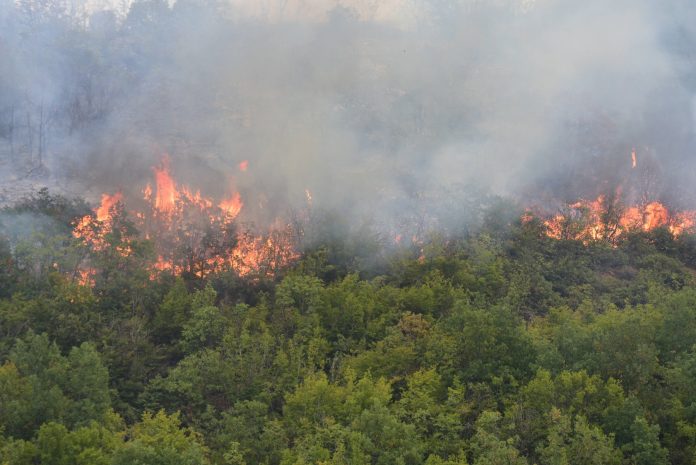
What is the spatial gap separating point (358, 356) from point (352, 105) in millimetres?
37192

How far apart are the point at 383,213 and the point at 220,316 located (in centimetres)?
2218

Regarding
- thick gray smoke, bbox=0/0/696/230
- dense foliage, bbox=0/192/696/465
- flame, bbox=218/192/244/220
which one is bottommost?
dense foliage, bbox=0/192/696/465

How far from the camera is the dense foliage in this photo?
1178 inches

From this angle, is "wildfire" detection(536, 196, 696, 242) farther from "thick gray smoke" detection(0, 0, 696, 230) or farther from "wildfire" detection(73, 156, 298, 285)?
"wildfire" detection(73, 156, 298, 285)

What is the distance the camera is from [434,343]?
3984 centimetres

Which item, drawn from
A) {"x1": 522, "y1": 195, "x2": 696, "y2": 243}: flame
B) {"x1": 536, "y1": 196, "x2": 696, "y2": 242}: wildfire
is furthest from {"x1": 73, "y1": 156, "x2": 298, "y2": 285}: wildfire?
{"x1": 536, "y1": 196, "x2": 696, "y2": 242}: wildfire

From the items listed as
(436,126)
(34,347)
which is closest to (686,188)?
(436,126)

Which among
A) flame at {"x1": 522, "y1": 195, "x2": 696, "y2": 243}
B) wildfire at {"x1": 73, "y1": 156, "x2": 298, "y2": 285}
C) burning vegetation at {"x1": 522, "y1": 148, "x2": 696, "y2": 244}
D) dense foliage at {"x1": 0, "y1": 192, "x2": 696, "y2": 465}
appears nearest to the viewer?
dense foliage at {"x1": 0, "y1": 192, "x2": 696, "y2": 465}

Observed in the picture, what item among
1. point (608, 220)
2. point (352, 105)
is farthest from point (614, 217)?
point (352, 105)

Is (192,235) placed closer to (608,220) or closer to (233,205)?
(233,205)

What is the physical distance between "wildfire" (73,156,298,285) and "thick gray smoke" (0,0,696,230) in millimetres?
1863

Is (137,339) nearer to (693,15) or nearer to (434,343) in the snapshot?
(434,343)

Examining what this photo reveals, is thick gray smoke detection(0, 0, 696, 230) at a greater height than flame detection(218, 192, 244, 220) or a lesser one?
greater

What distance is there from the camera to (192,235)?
5841 cm
